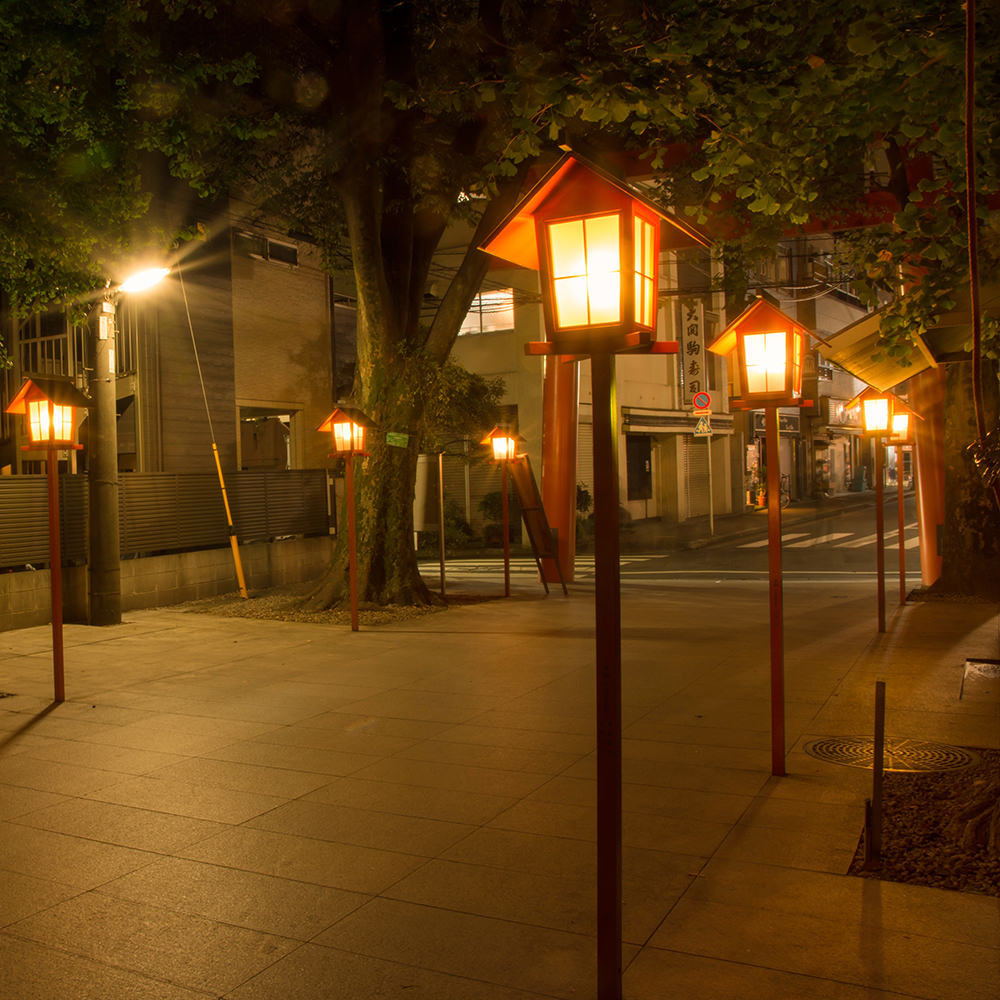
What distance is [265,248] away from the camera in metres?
22.5

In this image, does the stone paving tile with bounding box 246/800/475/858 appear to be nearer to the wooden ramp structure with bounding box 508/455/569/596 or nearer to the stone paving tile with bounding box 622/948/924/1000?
the stone paving tile with bounding box 622/948/924/1000

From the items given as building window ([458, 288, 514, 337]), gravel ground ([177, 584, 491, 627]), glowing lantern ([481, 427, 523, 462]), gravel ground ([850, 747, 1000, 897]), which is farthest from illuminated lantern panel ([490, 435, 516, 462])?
building window ([458, 288, 514, 337])

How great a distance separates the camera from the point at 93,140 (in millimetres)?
11930

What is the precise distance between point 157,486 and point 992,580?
13.6 meters

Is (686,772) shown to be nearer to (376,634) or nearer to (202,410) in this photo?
(376,634)

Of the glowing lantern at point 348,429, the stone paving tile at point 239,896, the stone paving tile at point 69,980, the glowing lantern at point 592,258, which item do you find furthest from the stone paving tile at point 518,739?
the glowing lantern at point 348,429

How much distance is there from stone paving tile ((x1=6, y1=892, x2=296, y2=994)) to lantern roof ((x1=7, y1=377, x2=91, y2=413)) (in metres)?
6.85

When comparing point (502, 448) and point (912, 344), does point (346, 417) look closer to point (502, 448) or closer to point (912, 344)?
point (502, 448)

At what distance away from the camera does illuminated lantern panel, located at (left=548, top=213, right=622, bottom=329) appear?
399 cm

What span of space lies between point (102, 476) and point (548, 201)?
11222 mm

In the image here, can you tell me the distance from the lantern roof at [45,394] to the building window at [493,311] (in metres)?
19.1

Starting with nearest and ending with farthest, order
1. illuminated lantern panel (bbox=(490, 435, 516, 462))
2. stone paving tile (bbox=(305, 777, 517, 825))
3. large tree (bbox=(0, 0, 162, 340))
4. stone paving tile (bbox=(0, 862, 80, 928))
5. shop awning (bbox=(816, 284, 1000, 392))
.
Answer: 1. stone paving tile (bbox=(0, 862, 80, 928))
2. stone paving tile (bbox=(305, 777, 517, 825))
3. shop awning (bbox=(816, 284, 1000, 392))
4. large tree (bbox=(0, 0, 162, 340))
5. illuminated lantern panel (bbox=(490, 435, 516, 462))

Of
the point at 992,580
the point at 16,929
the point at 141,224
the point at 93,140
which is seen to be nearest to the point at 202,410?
the point at 141,224

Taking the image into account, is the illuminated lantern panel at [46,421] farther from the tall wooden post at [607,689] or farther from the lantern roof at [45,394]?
the tall wooden post at [607,689]
